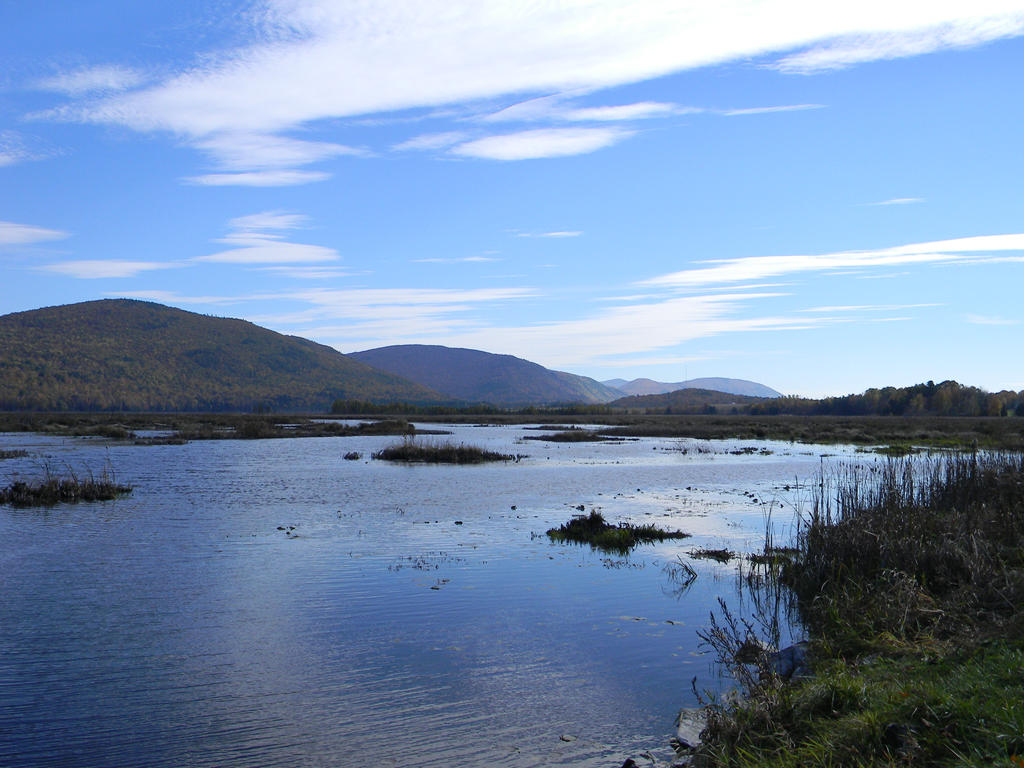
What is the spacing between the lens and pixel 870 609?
36.1 ft

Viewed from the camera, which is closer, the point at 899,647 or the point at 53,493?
the point at 899,647

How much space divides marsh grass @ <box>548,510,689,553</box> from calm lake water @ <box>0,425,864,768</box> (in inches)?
24.2

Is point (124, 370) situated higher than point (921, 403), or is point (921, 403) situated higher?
point (124, 370)

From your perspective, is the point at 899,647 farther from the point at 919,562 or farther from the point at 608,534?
the point at 608,534

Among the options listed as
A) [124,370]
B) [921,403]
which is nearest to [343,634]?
[921,403]

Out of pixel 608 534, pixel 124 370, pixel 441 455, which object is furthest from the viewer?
pixel 124 370

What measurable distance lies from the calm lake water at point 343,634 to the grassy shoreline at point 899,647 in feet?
4.25

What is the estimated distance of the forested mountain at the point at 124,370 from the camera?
142m

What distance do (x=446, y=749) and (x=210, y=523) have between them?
1573 centimetres

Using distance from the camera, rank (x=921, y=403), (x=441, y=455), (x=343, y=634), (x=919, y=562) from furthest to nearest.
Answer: (x=921, y=403) → (x=441, y=455) → (x=919, y=562) → (x=343, y=634)

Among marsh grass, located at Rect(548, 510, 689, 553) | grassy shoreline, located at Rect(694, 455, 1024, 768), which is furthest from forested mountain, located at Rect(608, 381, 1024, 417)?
grassy shoreline, located at Rect(694, 455, 1024, 768)

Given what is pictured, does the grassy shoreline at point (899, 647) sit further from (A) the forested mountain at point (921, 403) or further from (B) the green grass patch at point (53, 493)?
(A) the forested mountain at point (921, 403)

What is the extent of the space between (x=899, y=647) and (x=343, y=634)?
740 centimetres

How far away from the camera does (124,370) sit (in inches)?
6403
